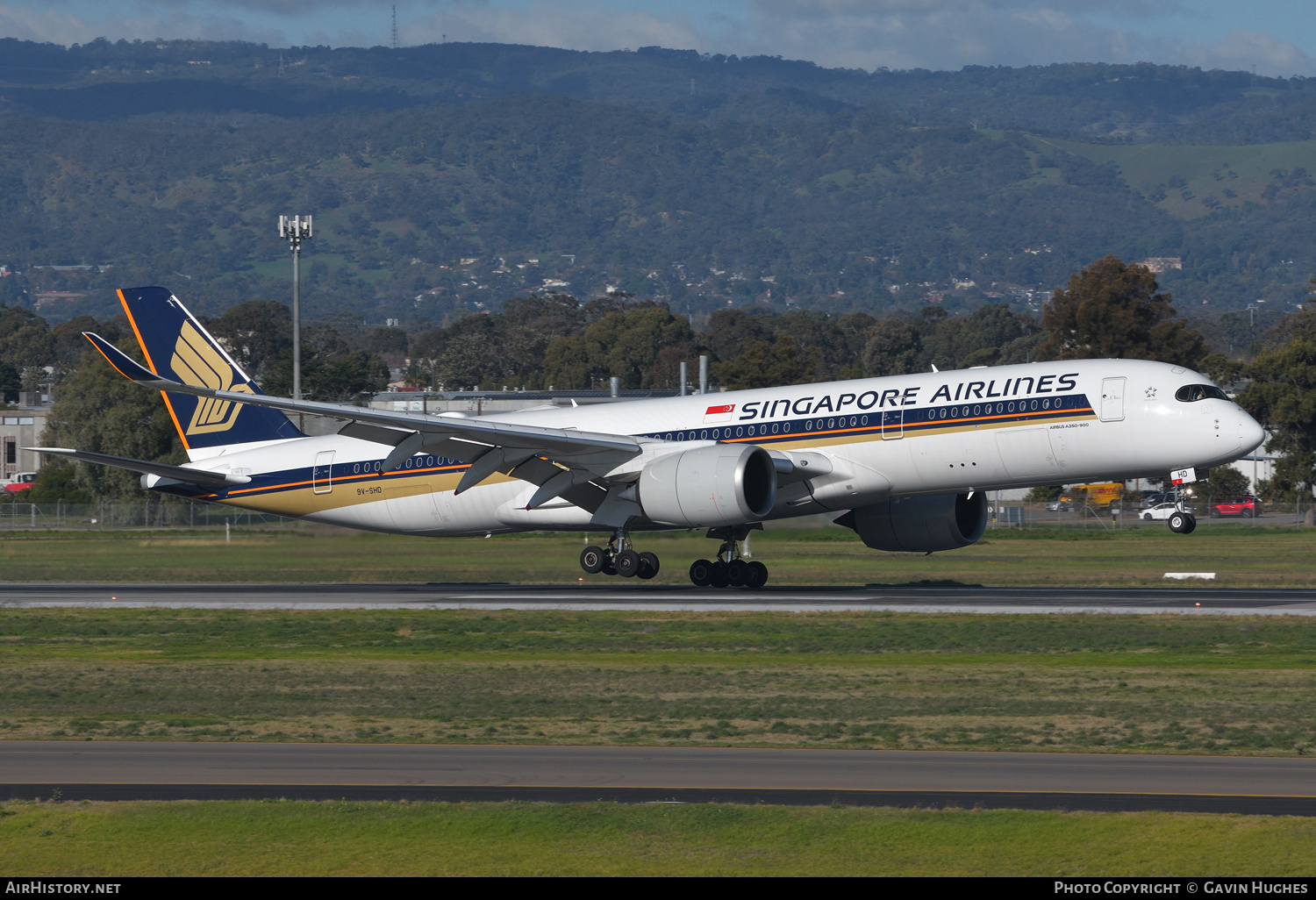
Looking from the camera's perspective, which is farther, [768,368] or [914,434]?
[768,368]

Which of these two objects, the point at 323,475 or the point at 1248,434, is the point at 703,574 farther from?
the point at 1248,434

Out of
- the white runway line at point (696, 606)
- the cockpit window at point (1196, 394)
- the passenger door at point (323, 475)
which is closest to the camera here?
the white runway line at point (696, 606)

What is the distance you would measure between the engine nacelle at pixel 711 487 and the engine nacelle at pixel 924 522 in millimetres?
4170

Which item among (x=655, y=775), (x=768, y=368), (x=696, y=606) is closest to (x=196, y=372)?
(x=696, y=606)

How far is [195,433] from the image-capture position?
44.3 meters

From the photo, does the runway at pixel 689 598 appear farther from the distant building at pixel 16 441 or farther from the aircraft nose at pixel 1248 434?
the distant building at pixel 16 441

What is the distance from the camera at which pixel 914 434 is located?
3544cm

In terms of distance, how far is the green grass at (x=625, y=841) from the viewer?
12203 mm

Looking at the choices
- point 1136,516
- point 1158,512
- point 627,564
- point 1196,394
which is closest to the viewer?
point 1196,394

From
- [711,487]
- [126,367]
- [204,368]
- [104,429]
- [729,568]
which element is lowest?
[729,568]

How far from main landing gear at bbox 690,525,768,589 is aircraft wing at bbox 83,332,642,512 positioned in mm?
3157

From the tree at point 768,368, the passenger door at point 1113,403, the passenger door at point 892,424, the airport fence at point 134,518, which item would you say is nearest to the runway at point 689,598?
the passenger door at point 892,424

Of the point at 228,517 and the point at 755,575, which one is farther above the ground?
the point at 228,517

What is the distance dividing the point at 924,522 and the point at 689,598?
6621 millimetres
